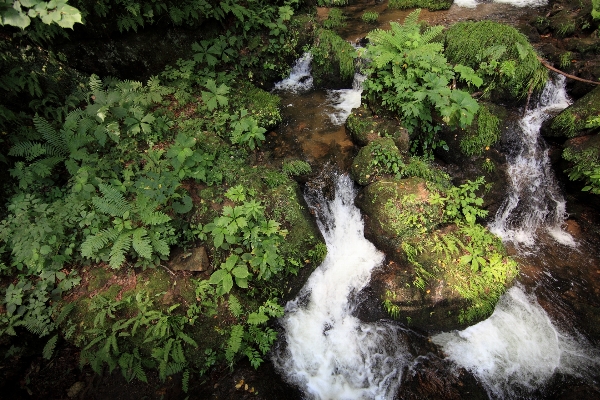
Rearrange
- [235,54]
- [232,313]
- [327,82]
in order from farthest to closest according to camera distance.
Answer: [327,82]
[235,54]
[232,313]

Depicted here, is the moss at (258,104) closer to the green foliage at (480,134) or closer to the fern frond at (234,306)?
the fern frond at (234,306)

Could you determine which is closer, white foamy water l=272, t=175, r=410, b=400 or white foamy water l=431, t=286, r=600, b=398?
white foamy water l=431, t=286, r=600, b=398

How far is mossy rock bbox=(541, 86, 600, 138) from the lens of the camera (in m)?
6.60

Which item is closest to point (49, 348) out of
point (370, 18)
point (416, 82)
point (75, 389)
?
point (75, 389)

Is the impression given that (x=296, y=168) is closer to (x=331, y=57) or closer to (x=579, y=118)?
(x=331, y=57)

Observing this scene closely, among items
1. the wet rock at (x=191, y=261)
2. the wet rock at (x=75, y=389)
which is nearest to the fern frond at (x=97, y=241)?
the wet rock at (x=191, y=261)

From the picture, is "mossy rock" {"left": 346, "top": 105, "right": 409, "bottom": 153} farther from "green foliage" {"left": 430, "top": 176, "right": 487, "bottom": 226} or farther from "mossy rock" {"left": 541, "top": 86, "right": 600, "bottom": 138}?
"mossy rock" {"left": 541, "top": 86, "right": 600, "bottom": 138}

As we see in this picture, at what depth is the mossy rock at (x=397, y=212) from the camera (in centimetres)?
584

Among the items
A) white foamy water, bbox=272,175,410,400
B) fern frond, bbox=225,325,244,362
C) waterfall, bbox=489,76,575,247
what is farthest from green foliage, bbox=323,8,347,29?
fern frond, bbox=225,325,244,362

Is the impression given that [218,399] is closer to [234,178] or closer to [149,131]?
[234,178]

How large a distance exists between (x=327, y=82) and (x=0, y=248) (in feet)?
24.9

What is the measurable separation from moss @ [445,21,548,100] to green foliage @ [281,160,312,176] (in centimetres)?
407

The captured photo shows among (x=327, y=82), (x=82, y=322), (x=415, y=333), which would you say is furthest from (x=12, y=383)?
(x=327, y=82)

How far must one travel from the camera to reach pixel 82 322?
491cm
